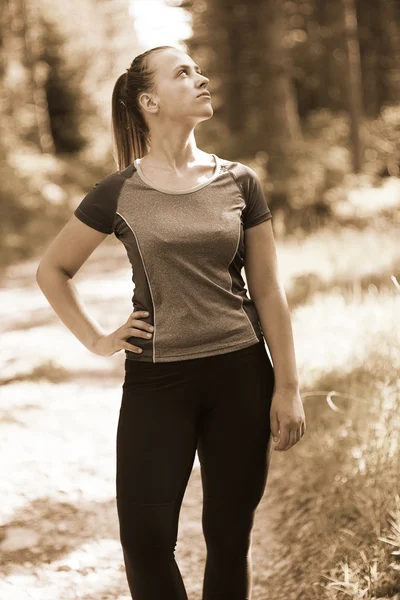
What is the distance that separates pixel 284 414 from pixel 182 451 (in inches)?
13.5

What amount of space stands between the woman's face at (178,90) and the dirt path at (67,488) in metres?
2.19

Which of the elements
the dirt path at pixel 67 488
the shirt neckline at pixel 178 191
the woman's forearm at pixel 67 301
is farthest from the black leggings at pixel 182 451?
the dirt path at pixel 67 488

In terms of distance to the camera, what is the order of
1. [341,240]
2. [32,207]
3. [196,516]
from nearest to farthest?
[196,516], [341,240], [32,207]

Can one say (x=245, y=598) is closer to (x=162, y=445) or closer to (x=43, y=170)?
(x=162, y=445)

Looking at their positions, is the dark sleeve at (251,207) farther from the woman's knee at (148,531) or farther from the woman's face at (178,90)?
the woman's knee at (148,531)

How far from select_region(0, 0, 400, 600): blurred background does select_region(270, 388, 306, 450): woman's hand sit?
0.85 m

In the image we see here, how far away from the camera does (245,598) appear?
2.47m

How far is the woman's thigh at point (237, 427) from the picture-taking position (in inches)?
87.7

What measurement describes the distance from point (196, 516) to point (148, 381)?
7.18ft

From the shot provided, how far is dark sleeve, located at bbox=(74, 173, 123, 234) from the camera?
220 cm

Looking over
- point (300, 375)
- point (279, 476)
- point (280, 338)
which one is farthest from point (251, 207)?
point (300, 375)

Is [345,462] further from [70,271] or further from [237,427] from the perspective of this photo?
[70,271]

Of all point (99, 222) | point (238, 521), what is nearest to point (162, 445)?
point (238, 521)

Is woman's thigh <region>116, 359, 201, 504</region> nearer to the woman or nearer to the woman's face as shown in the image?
the woman
